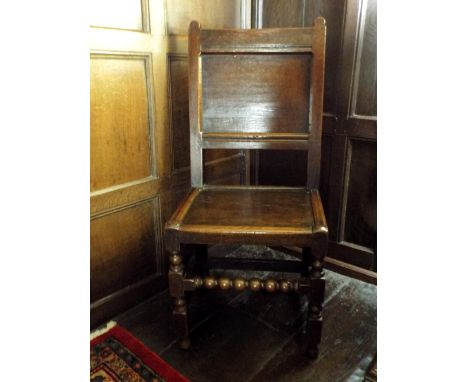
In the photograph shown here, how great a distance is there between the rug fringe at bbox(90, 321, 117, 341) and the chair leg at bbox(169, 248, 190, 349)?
34 cm

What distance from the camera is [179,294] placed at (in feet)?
4.24

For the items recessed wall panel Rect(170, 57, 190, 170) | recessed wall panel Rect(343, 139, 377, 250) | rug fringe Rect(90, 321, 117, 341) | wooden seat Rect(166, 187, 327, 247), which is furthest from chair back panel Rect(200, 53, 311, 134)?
rug fringe Rect(90, 321, 117, 341)

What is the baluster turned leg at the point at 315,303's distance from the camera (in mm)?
1218

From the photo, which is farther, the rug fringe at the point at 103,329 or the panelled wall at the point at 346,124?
the panelled wall at the point at 346,124

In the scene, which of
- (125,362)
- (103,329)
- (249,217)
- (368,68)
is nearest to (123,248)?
(103,329)

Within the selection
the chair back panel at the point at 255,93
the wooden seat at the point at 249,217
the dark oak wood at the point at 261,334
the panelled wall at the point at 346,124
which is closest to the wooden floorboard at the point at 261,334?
the dark oak wood at the point at 261,334

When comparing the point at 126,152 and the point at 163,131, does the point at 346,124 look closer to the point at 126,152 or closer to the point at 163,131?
the point at 163,131

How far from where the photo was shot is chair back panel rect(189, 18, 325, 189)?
4.80 feet

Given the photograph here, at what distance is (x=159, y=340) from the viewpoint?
1.48 m

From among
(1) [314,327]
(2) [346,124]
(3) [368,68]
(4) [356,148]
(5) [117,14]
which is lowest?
(1) [314,327]

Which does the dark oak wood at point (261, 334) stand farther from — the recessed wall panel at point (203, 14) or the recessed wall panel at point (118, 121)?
the recessed wall panel at point (203, 14)

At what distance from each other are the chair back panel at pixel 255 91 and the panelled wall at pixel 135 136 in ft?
0.55

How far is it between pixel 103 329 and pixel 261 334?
2.14 feet
